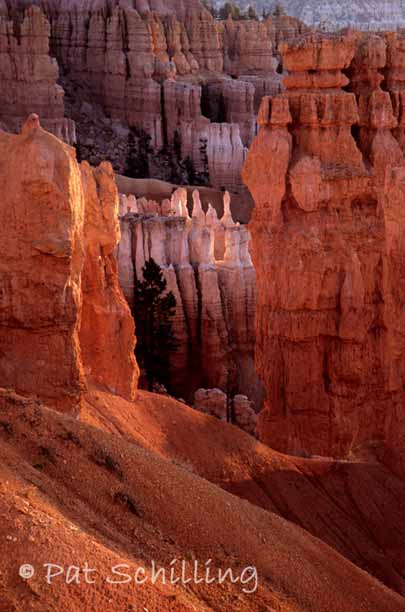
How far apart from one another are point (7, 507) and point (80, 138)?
3794cm

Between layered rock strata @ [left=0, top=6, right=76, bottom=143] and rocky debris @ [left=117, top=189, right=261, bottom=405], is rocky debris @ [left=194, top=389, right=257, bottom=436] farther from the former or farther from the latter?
layered rock strata @ [left=0, top=6, right=76, bottom=143]

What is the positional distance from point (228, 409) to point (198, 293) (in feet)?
15.1

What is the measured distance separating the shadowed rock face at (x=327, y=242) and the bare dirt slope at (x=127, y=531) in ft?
20.0

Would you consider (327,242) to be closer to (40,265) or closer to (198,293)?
(40,265)

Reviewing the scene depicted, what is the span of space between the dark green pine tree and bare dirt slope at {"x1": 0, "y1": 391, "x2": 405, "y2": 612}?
11.0 m

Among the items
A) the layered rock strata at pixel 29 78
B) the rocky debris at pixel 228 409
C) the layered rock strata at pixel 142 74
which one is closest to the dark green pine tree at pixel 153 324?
the rocky debris at pixel 228 409

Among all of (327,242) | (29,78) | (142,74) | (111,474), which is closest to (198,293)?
(327,242)

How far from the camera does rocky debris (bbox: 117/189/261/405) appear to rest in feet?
69.9

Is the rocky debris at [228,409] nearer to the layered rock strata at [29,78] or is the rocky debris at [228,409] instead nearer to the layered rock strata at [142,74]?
the layered rock strata at [142,74]

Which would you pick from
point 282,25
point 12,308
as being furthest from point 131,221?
point 282,25

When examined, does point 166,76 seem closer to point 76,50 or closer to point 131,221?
point 76,50

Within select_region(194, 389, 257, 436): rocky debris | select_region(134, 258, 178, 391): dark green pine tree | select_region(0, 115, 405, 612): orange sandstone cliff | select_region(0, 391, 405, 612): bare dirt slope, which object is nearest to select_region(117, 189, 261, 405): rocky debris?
select_region(134, 258, 178, 391): dark green pine tree

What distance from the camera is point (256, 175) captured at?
14523 millimetres

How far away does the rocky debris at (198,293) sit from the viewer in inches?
839
